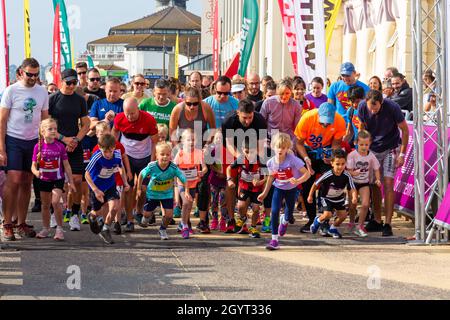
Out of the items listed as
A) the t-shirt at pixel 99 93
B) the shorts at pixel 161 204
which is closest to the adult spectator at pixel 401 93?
the t-shirt at pixel 99 93

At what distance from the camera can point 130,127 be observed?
43.2 feet

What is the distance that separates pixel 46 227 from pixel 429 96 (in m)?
5.93

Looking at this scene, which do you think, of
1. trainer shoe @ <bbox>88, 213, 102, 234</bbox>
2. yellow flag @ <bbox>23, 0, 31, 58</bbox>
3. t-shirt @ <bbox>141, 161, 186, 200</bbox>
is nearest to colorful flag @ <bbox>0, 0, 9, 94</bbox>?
t-shirt @ <bbox>141, 161, 186, 200</bbox>

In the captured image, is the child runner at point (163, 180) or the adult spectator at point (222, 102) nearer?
the child runner at point (163, 180)

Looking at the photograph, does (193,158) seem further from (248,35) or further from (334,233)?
(248,35)

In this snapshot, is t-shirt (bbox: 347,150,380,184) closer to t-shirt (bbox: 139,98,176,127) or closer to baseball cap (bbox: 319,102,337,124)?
baseball cap (bbox: 319,102,337,124)

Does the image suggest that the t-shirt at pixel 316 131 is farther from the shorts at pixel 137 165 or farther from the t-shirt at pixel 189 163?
the shorts at pixel 137 165

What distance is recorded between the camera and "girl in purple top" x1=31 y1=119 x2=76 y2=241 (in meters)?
12.0

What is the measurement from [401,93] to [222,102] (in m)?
3.17

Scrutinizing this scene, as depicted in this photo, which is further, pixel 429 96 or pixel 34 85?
pixel 429 96

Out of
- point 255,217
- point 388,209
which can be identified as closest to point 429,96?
point 388,209

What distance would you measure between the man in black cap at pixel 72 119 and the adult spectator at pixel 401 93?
4909 millimetres

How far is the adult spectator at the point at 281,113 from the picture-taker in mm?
13531
